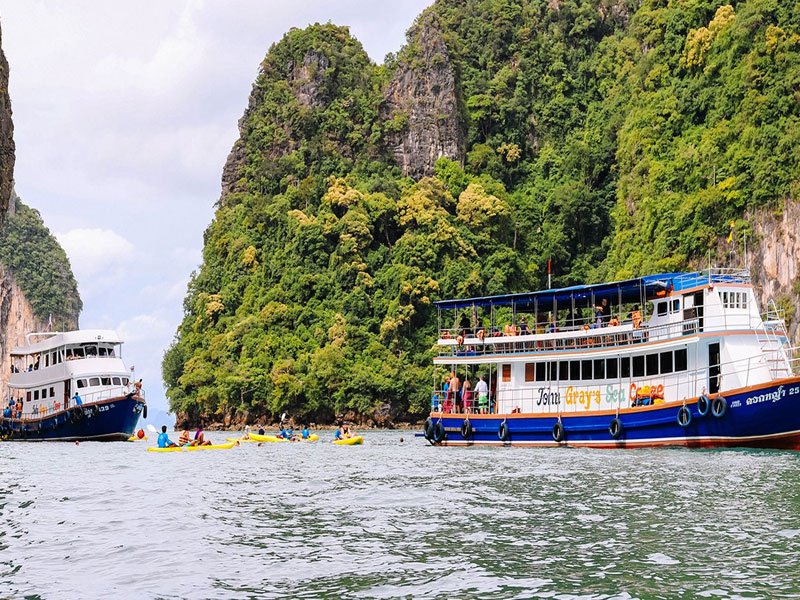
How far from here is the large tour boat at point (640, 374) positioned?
3631 cm

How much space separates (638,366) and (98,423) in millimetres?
33511

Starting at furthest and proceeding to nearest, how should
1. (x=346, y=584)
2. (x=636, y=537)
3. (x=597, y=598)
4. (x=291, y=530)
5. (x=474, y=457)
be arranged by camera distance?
1. (x=474, y=457)
2. (x=291, y=530)
3. (x=636, y=537)
4. (x=346, y=584)
5. (x=597, y=598)

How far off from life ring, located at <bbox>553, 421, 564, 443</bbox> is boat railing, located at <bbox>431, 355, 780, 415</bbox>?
680mm

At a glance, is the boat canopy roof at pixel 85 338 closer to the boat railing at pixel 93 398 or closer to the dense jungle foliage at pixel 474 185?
the boat railing at pixel 93 398

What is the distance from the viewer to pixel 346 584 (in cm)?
1489

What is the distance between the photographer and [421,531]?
64.0ft

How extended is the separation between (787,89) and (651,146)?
17.1m

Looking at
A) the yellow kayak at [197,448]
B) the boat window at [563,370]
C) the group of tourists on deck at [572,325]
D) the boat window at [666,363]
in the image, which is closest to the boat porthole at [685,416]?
the boat window at [666,363]

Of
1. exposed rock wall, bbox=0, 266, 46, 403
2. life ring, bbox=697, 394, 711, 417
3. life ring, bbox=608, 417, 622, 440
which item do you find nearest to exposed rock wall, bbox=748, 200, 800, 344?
life ring, bbox=608, 417, 622, 440

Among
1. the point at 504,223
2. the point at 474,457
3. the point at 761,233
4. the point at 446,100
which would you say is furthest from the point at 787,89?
the point at 474,457

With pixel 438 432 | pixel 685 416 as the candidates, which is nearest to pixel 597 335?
pixel 685 416

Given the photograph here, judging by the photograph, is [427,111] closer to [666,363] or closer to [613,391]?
[613,391]

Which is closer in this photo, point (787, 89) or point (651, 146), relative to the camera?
point (787, 89)

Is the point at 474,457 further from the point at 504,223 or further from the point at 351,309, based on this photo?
the point at 504,223
